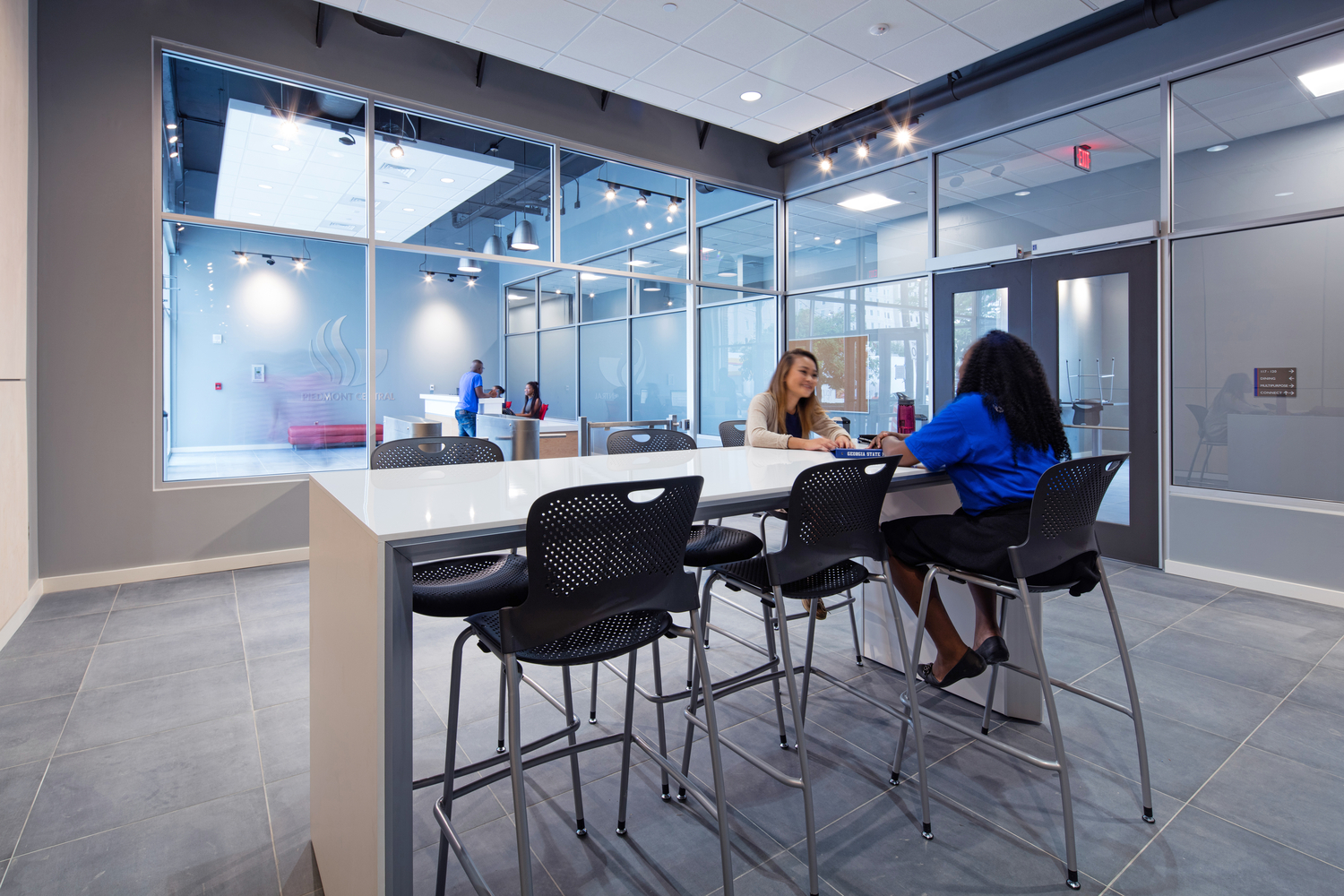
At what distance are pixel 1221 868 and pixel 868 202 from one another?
5.86 m

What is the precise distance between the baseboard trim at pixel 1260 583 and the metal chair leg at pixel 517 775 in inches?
183

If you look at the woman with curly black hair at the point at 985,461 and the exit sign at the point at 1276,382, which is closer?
the woman with curly black hair at the point at 985,461

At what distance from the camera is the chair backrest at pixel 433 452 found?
2439mm

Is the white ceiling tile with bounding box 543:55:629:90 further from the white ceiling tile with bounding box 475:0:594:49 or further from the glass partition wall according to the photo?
the glass partition wall

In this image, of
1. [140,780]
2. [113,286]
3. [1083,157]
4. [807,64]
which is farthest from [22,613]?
[1083,157]

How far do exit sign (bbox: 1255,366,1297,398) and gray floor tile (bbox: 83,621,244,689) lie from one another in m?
5.74

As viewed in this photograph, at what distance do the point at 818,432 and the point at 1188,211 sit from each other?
2.97 m

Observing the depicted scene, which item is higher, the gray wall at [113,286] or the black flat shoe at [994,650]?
the gray wall at [113,286]

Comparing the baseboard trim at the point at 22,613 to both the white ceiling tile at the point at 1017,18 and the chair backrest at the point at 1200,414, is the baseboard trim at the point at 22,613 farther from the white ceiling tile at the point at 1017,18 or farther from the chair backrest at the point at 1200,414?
the chair backrest at the point at 1200,414

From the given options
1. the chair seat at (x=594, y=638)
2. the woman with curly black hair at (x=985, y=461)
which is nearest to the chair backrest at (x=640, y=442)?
the woman with curly black hair at (x=985, y=461)

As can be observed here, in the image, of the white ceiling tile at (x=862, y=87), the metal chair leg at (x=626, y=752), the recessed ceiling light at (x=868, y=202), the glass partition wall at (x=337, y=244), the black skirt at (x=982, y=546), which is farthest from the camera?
the recessed ceiling light at (x=868, y=202)

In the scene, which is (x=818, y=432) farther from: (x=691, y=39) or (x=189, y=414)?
(x=189, y=414)

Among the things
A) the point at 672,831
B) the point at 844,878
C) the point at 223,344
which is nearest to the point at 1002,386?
the point at 844,878

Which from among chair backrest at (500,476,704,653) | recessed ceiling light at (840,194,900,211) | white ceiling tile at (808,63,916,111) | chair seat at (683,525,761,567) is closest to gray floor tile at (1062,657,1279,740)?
chair seat at (683,525,761,567)
